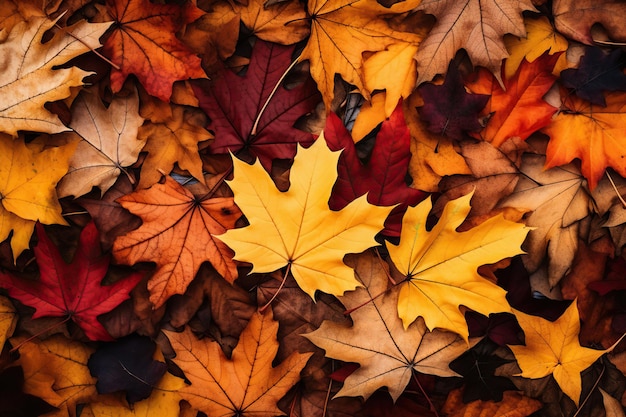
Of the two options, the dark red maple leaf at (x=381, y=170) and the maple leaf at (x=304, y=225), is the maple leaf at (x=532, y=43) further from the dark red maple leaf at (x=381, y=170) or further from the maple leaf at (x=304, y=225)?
the maple leaf at (x=304, y=225)

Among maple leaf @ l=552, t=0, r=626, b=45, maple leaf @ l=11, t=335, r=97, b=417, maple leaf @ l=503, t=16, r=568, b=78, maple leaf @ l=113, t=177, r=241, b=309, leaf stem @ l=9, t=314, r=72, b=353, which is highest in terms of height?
maple leaf @ l=552, t=0, r=626, b=45

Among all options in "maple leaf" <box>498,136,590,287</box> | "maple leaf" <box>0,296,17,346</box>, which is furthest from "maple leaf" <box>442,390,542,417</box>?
"maple leaf" <box>0,296,17,346</box>

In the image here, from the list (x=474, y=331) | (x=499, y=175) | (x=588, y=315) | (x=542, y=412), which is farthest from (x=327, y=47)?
(x=542, y=412)

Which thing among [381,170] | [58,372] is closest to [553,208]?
[381,170]

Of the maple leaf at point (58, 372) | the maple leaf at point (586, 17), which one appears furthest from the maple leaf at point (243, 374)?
the maple leaf at point (586, 17)

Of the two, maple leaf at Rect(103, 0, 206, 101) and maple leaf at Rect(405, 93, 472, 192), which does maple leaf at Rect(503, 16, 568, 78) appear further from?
maple leaf at Rect(103, 0, 206, 101)

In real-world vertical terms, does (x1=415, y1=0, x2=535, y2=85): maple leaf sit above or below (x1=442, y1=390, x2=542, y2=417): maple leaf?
above

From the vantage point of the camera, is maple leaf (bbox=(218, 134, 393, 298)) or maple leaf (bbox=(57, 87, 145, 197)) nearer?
maple leaf (bbox=(218, 134, 393, 298))
